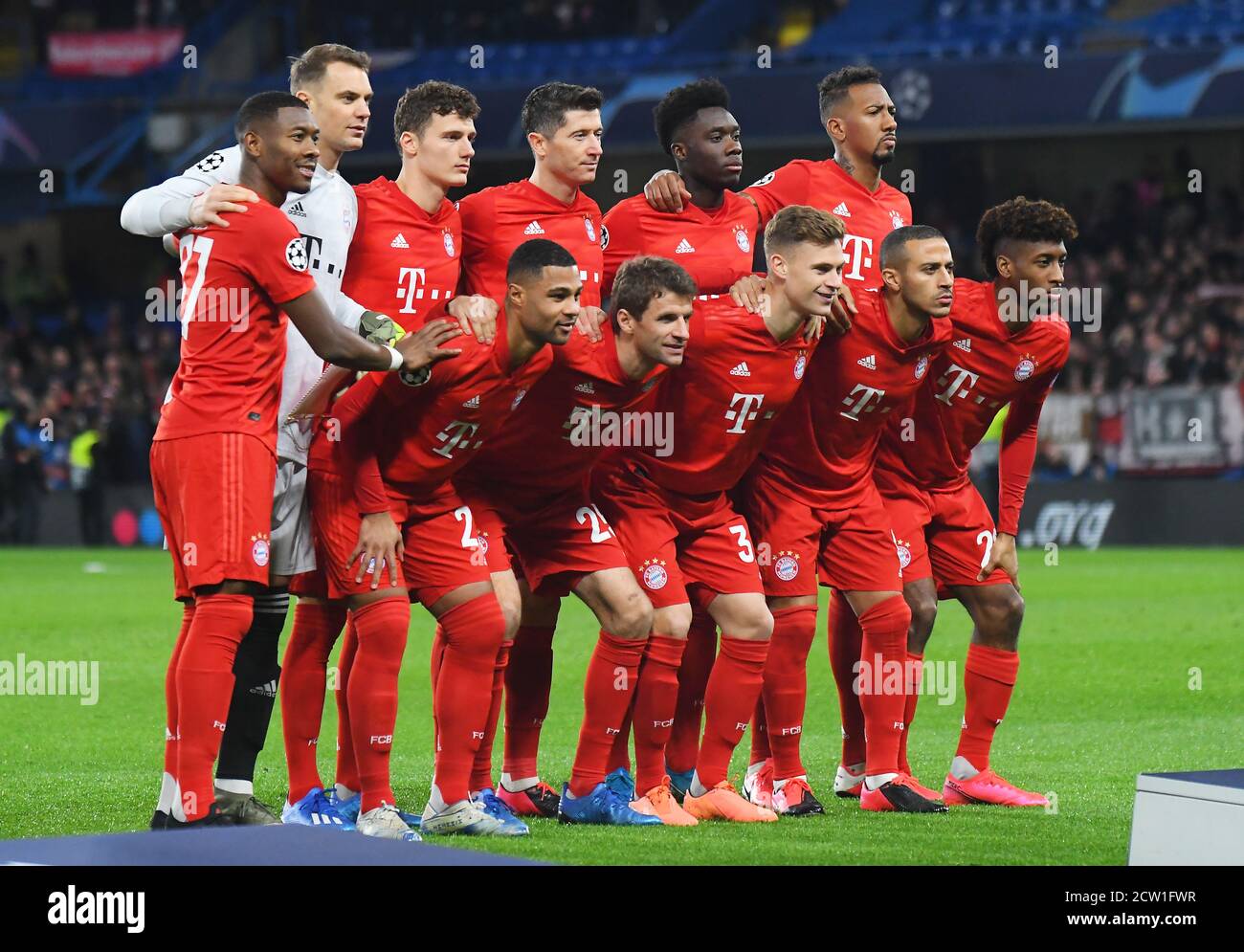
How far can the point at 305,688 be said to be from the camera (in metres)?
6.11

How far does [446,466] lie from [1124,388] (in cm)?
1593

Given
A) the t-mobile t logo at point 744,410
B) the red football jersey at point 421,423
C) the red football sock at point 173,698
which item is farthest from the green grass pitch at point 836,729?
the t-mobile t logo at point 744,410

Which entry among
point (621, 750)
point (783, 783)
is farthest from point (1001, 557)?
point (621, 750)

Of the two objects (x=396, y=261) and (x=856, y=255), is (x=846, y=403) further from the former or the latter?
(x=396, y=261)

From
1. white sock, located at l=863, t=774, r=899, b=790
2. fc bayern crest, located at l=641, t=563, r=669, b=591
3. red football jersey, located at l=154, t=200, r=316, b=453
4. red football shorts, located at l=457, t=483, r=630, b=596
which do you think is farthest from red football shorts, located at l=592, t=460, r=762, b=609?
red football jersey, located at l=154, t=200, r=316, b=453

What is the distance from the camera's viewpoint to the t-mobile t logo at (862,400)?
6676mm

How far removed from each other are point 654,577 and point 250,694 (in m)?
1.35

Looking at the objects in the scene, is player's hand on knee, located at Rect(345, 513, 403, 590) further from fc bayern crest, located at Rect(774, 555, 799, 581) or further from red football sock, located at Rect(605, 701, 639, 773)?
fc bayern crest, located at Rect(774, 555, 799, 581)

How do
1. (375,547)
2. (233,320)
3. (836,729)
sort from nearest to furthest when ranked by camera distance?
1. (233,320)
2. (375,547)
3. (836,729)

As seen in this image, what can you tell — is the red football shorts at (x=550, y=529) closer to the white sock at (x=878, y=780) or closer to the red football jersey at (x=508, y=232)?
the red football jersey at (x=508, y=232)

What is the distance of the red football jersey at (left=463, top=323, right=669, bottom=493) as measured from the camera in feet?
20.1
